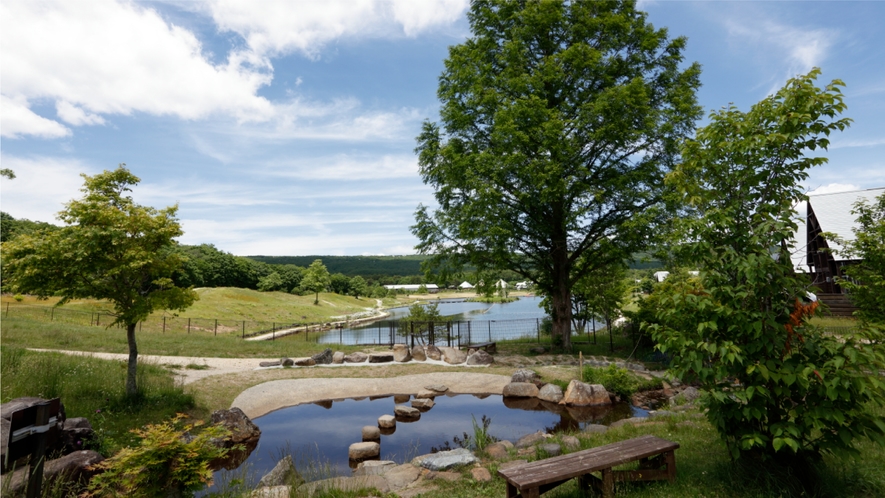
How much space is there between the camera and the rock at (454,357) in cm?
1638

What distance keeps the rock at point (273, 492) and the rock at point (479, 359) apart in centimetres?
1124

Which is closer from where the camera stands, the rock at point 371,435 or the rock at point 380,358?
the rock at point 371,435

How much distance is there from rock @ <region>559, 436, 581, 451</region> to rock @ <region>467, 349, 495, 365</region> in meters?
8.48

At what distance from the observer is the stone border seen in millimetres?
11508

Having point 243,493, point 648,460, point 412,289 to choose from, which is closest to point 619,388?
point 648,460

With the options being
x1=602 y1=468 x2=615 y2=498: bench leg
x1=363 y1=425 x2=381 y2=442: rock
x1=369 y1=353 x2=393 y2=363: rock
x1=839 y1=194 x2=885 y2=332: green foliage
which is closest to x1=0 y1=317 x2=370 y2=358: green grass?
x1=369 y1=353 x2=393 y2=363: rock

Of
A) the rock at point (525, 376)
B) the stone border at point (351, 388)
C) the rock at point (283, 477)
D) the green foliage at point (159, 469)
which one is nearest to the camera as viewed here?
the green foliage at point (159, 469)

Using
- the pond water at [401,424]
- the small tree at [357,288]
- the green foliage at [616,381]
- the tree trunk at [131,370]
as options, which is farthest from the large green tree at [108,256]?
the small tree at [357,288]

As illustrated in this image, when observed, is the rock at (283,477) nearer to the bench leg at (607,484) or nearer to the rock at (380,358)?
the bench leg at (607,484)

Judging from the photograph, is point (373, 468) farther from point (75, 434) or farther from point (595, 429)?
point (75, 434)

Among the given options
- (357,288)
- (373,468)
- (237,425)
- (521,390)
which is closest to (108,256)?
(237,425)

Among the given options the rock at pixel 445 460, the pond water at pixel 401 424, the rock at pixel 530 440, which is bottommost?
the pond water at pixel 401 424

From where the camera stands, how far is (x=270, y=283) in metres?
78.1

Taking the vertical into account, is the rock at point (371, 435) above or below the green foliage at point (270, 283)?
below
